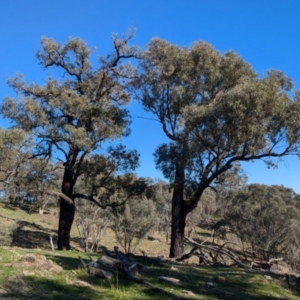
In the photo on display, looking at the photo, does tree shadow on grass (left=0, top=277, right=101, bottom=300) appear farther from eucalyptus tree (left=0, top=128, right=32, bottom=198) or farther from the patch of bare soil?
eucalyptus tree (left=0, top=128, right=32, bottom=198)

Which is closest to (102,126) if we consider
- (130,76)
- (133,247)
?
(130,76)

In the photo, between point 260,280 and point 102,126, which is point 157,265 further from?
point 102,126

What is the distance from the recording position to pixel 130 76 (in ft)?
68.3

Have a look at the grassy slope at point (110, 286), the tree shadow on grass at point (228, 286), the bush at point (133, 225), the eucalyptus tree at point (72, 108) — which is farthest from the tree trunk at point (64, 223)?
the bush at point (133, 225)

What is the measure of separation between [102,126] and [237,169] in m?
7.75

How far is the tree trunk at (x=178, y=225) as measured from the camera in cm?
1839

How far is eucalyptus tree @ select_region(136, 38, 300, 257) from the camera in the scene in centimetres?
1612

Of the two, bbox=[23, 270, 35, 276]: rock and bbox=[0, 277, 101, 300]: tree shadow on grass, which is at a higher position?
bbox=[23, 270, 35, 276]: rock

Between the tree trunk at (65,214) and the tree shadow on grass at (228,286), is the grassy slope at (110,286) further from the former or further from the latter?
the tree trunk at (65,214)

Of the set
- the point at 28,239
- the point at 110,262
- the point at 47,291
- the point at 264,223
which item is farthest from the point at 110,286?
the point at 264,223

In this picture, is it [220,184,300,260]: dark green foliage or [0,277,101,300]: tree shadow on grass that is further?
[220,184,300,260]: dark green foliage

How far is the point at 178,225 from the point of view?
1852 cm

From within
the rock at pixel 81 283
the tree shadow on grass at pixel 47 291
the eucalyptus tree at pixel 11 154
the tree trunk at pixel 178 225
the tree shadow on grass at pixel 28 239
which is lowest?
the tree shadow on grass at pixel 28 239

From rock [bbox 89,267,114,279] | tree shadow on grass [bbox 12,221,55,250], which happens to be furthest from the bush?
rock [bbox 89,267,114,279]
